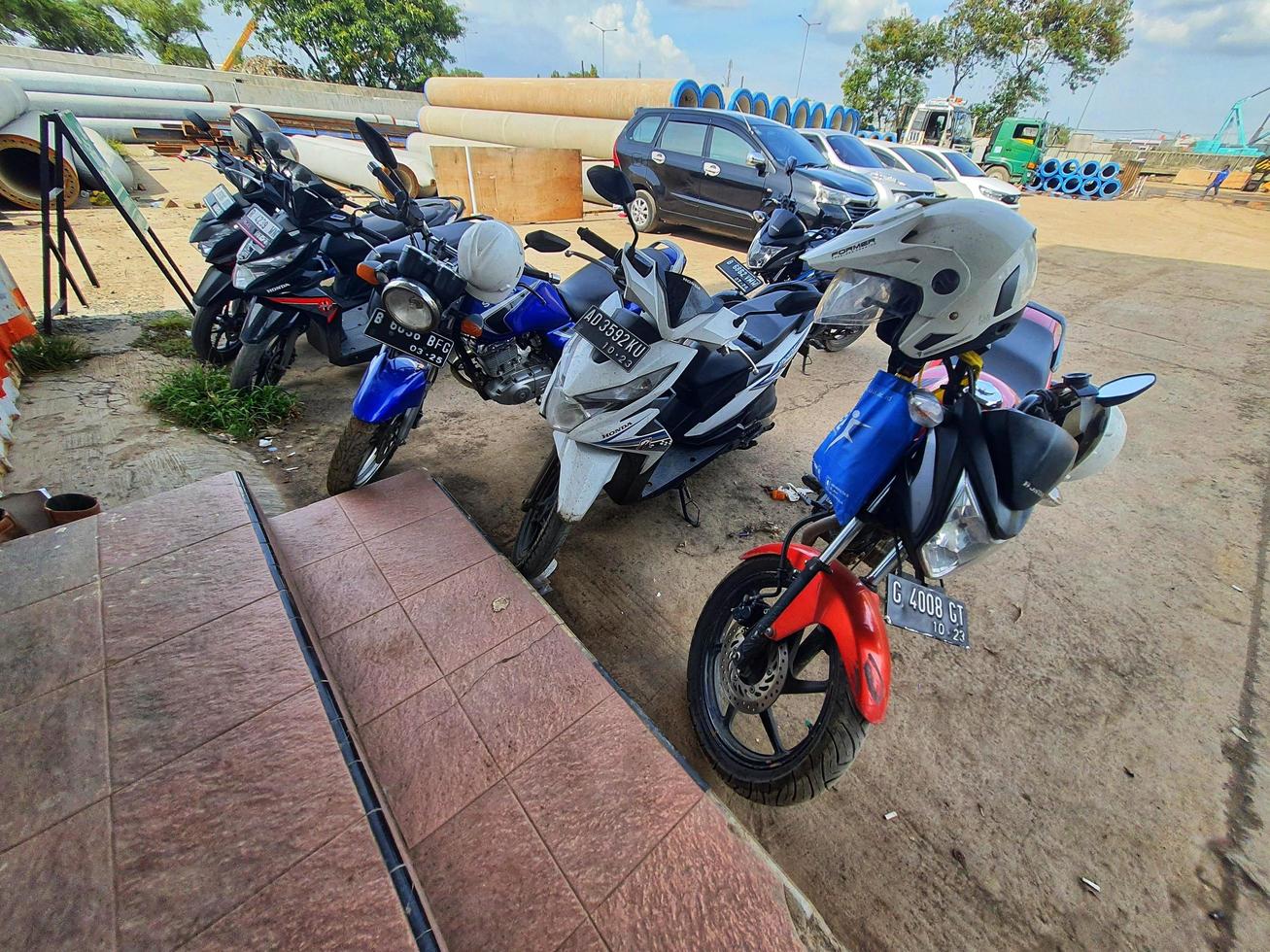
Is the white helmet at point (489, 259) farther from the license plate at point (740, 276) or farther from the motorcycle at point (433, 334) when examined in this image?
the license plate at point (740, 276)

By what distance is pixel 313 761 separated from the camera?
1.22 meters

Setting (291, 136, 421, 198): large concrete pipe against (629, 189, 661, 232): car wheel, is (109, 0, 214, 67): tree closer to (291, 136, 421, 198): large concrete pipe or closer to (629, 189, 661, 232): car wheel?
(291, 136, 421, 198): large concrete pipe

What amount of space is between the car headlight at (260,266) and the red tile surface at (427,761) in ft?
8.72

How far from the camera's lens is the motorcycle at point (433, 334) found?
211 cm

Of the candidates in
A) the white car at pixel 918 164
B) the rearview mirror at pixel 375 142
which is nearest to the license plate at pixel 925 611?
the rearview mirror at pixel 375 142

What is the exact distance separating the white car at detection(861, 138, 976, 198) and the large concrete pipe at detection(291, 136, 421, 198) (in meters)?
8.77

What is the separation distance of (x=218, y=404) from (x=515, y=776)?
2992 mm

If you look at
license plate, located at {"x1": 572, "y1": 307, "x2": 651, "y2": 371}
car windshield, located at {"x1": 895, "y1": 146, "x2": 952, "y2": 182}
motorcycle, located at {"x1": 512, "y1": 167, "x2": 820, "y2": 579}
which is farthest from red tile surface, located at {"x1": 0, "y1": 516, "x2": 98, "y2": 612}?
car windshield, located at {"x1": 895, "y1": 146, "x2": 952, "y2": 182}

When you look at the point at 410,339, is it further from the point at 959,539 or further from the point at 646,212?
the point at 646,212

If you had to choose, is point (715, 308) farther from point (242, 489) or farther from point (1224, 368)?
point (1224, 368)

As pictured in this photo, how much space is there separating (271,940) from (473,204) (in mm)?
9174

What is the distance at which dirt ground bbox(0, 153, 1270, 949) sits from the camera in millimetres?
1410

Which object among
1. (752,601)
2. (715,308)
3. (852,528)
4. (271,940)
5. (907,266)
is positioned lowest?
(271,940)

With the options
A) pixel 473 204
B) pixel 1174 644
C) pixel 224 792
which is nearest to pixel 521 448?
pixel 224 792
